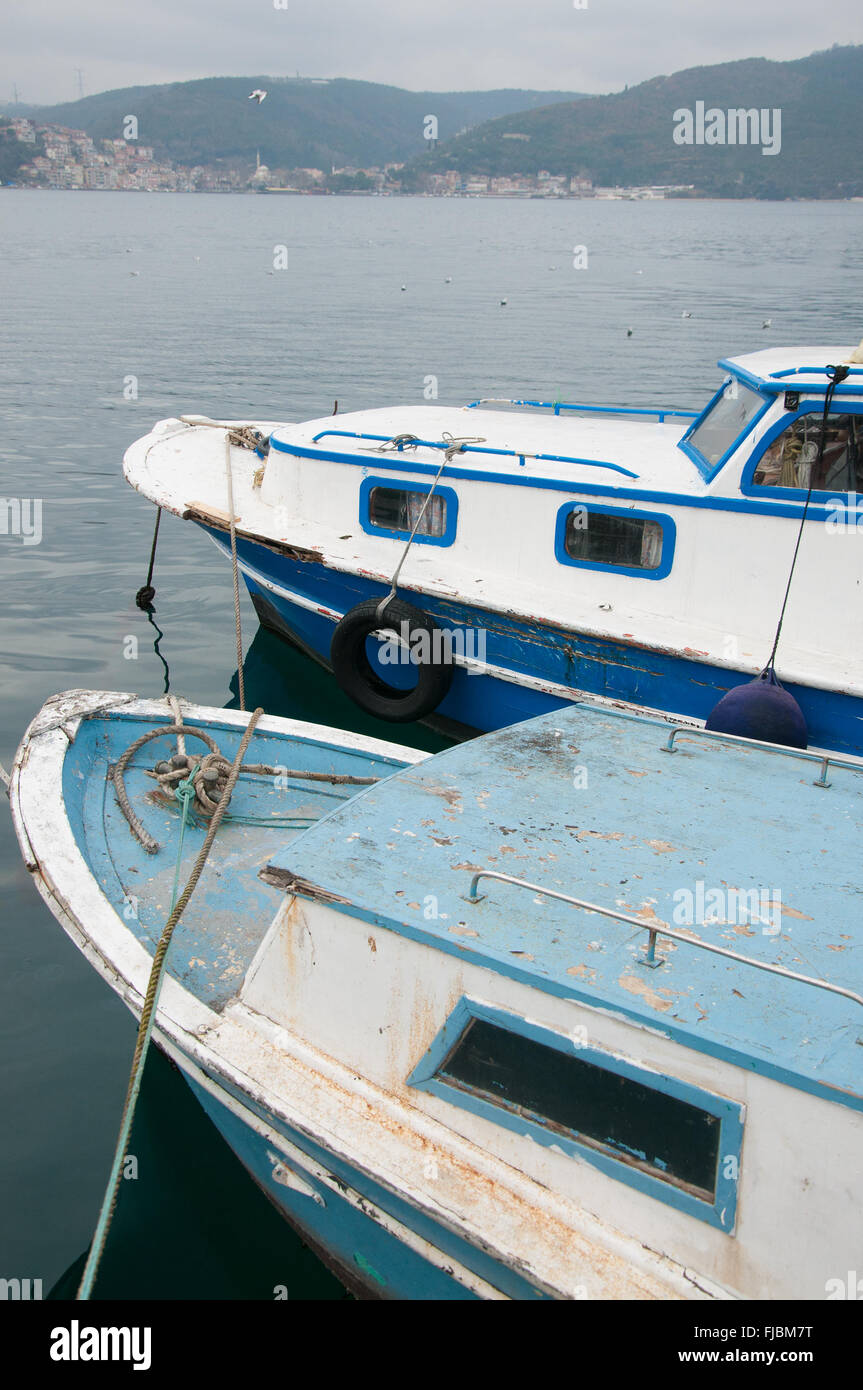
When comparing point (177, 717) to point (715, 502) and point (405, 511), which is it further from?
point (715, 502)

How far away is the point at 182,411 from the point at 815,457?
16746mm

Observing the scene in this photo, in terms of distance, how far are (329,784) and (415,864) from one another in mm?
2717

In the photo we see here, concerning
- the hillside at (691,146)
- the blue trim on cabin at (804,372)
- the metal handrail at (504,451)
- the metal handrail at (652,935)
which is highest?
the hillside at (691,146)

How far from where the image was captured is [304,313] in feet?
121

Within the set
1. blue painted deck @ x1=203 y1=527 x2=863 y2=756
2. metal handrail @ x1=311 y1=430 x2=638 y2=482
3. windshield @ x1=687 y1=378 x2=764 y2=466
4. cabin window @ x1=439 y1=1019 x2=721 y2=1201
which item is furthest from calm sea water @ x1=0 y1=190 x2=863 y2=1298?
windshield @ x1=687 y1=378 x2=764 y2=466

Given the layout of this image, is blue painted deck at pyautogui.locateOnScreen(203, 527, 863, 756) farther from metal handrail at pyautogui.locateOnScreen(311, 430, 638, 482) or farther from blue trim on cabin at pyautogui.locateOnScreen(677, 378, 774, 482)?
blue trim on cabin at pyautogui.locateOnScreen(677, 378, 774, 482)

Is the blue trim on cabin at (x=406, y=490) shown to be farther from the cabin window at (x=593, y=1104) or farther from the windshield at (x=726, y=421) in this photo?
the cabin window at (x=593, y=1104)

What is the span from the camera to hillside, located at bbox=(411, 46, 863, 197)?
484 feet

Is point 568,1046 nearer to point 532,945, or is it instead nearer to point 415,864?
point 532,945

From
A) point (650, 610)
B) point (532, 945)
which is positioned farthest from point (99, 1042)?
point (650, 610)

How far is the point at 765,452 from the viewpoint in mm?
8180

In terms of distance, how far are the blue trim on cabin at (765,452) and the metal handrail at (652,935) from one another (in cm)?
490

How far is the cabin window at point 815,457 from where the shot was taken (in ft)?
26.0

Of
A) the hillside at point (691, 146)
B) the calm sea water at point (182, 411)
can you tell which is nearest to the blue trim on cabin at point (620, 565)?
the calm sea water at point (182, 411)
